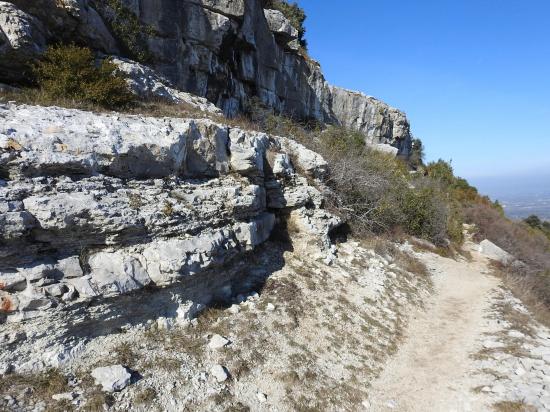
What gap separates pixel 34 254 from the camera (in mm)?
5930

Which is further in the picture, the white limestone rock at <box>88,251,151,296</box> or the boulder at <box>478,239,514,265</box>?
the boulder at <box>478,239,514,265</box>

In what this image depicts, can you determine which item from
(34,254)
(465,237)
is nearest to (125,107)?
(34,254)

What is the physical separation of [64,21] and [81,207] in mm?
8139

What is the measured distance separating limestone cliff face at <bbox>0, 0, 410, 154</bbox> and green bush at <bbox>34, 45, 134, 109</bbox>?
62 cm

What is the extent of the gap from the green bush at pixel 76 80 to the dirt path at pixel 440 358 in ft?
A: 32.7

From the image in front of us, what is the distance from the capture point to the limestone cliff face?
33.3 ft

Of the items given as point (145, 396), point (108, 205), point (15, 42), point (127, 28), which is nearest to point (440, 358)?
point (145, 396)

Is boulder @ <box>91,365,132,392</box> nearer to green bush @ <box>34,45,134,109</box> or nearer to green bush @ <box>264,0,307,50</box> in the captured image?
green bush @ <box>34,45,134,109</box>

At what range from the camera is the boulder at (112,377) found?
5.67 meters

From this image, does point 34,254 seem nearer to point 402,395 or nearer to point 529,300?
point 402,395

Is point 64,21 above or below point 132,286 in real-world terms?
above

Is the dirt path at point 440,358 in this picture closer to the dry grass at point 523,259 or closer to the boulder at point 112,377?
the dry grass at point 523,259

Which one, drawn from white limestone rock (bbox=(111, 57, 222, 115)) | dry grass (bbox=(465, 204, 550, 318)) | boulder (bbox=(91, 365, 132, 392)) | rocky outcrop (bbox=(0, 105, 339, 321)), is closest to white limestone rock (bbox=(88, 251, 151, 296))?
rocky outcrop (bbox=(0, 105, 339, 321))

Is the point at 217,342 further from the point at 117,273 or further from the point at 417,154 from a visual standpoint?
the point at 417,154
